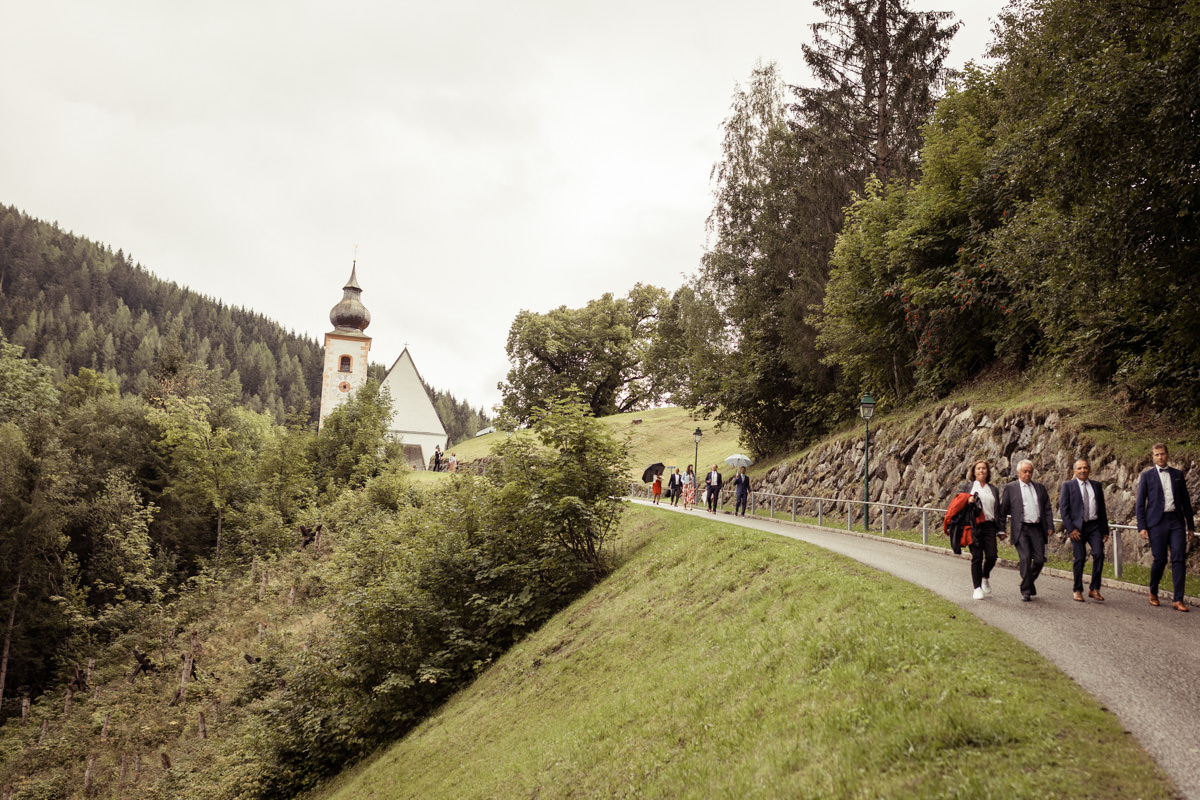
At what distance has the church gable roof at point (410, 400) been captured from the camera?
6444 centimetres

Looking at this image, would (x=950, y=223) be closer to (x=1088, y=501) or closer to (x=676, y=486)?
(x=1088, y=501)

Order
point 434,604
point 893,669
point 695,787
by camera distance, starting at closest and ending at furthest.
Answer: point 695,787
point 893,669
point 434,604

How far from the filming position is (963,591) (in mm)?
8883

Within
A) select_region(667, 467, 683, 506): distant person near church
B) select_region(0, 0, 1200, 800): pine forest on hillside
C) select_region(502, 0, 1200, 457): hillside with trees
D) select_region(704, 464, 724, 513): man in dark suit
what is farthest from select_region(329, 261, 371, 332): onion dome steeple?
select_region(704, 464, 724, 513): man in dark suit

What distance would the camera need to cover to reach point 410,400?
6531 centimetres

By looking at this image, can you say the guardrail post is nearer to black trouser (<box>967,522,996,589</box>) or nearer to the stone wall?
Result: the stone wall

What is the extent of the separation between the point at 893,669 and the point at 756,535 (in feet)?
27.1

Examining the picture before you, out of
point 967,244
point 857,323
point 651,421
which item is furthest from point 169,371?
point 967,244

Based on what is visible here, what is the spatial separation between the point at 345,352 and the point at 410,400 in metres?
7.43

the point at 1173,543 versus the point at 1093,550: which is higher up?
the point at 1173,543

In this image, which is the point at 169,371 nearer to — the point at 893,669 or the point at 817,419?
the point at 817,419

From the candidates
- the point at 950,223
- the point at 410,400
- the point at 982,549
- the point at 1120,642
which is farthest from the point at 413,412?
the point at 1120,642

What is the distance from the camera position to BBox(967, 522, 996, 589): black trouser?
832cm

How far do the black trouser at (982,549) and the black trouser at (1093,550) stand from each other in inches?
39.4
